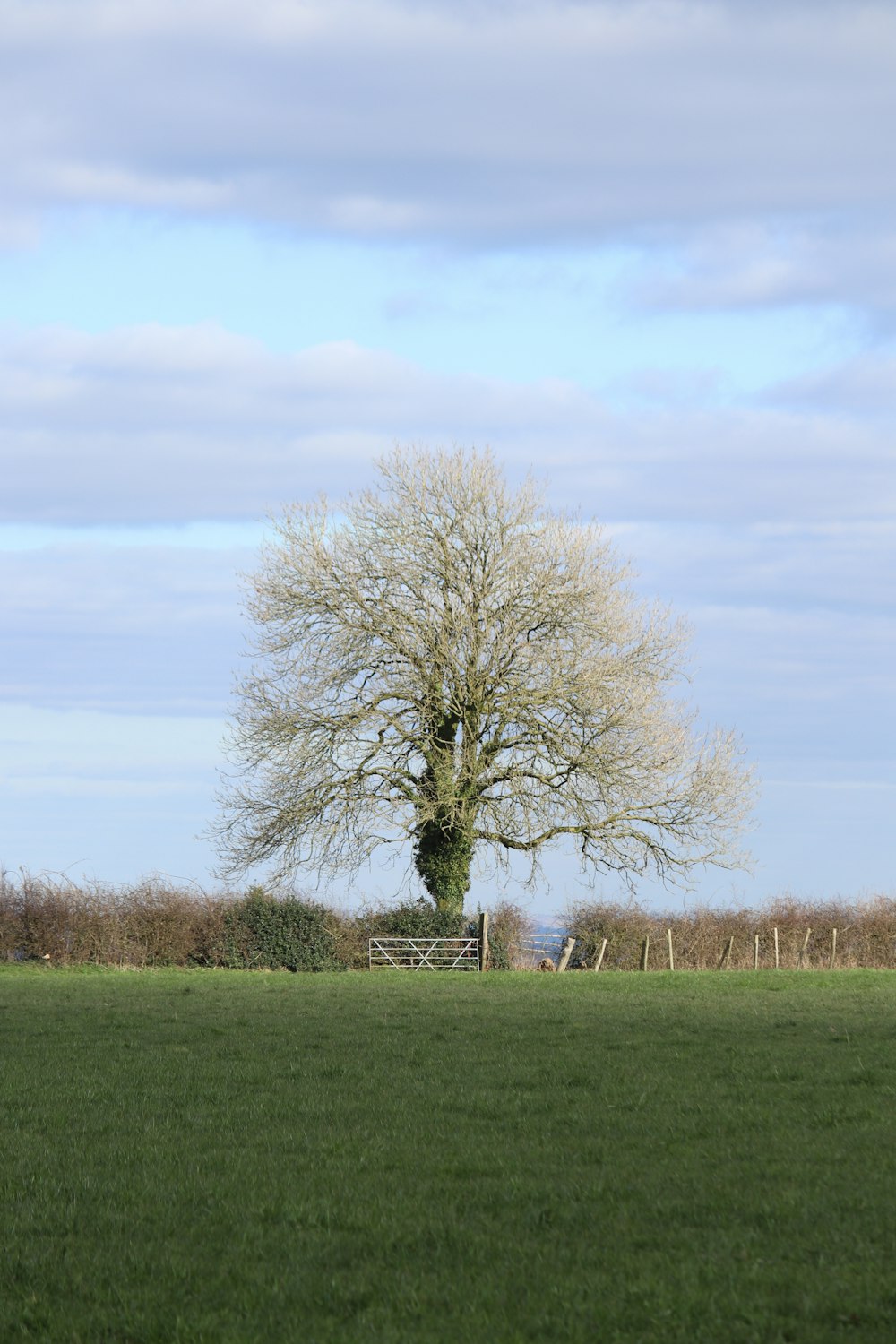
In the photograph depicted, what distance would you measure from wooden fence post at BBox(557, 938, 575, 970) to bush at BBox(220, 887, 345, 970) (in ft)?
20.6

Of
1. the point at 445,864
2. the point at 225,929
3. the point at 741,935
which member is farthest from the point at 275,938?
the point at 741,935

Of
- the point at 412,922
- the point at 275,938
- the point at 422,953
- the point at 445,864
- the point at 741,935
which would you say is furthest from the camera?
the point at 741,935

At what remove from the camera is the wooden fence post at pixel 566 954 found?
37406mm

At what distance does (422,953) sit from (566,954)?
4.22 m

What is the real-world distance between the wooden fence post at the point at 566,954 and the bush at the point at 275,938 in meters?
Result: 6.27

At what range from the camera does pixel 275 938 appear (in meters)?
35.3

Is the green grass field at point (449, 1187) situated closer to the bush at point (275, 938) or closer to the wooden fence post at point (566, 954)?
the bush at point (275, 938)

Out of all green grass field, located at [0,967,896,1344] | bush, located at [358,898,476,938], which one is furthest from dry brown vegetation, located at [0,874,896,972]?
green grass field, located at [0,967,896,1344]

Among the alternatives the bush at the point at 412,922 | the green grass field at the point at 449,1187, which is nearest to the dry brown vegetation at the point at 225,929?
the bush at the point at 412,922

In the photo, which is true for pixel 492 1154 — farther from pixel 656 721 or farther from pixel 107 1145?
pixel 656 721

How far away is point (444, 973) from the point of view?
33.9 meters

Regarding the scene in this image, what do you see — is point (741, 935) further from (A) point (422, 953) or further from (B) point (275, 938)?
(B) point (275, 938)

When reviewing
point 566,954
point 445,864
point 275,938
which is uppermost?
point 445,864

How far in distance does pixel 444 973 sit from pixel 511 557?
1191 centimetres
